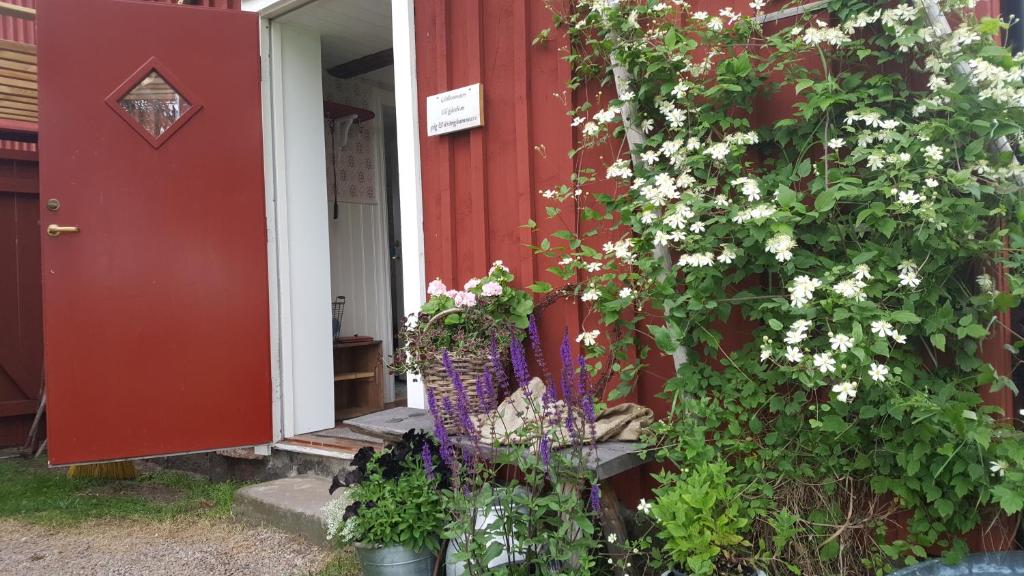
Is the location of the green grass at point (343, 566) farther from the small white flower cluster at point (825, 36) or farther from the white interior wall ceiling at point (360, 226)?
the small white flower cluster at point (825, 36)

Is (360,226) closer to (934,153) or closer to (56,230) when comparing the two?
(56,230)

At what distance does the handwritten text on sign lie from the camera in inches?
123

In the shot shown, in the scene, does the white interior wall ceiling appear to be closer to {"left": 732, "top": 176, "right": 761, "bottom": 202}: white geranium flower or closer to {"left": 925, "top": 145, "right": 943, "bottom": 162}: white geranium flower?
{"left": 732, "top": 176, "right": 761, "bottom": 202}: white geranium flower

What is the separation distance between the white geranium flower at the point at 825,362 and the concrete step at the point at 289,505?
7.08 ft

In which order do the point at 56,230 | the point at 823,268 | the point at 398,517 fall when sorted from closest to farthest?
the point at 823,268
the point at 398,517
the point at 56,230

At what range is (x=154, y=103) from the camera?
3.75 metres

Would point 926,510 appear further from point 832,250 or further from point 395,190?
point 395,190

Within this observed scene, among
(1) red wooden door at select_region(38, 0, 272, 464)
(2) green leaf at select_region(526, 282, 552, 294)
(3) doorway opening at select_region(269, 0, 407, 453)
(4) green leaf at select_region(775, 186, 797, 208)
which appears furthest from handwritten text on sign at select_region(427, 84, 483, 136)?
(4) green leaf at select_region(775, 186, 797, 208)

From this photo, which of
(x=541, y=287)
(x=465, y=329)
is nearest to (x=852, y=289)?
(x=541, y=287)

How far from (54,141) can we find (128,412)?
4.68ft

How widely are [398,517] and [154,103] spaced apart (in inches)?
106

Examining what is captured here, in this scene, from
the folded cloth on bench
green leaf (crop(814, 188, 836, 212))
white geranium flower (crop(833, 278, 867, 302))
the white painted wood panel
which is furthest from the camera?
the white painted wood panel

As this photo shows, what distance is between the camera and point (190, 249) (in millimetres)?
3760

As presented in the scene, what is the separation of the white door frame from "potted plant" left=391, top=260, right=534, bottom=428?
19.8 inches
